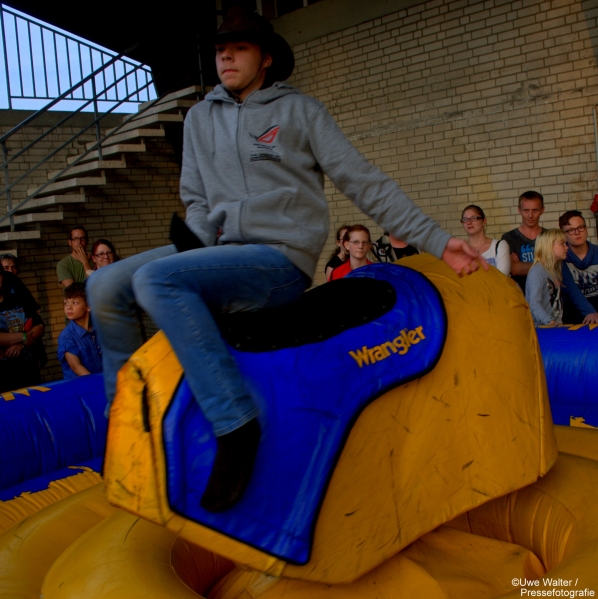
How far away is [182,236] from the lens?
6.14 ft

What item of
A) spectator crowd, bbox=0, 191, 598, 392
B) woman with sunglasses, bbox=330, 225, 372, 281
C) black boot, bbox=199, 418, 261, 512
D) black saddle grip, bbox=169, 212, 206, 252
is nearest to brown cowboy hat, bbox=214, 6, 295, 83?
black saddle grip, bbox=169, 212, 206, 252

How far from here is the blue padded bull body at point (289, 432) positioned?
1.63 meters

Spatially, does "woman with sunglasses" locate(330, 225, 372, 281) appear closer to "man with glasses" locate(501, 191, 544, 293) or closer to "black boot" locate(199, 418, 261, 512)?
"man with glasses" locate(501, 191, 544, 293)

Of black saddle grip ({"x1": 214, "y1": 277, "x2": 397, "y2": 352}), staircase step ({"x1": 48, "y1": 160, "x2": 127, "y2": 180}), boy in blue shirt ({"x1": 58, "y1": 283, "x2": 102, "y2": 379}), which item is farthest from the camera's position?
staircase step ({"x1": 48, "y1": 160, "x2": 127, "y2": 180})

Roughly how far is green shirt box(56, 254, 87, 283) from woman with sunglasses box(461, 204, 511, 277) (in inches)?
153

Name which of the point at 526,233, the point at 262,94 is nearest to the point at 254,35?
the point at 262,94

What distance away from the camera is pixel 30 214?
27.7 ft

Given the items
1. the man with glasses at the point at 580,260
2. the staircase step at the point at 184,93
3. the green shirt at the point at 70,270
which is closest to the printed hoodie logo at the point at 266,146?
the man with glasses at the point at 580,260

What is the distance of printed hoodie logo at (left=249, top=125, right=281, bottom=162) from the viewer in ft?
6.38

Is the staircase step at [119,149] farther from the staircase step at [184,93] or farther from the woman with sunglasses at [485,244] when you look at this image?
the woman with sunglasses at [485,244]

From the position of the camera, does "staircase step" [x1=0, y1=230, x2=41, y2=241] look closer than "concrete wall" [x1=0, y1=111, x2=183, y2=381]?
Yes

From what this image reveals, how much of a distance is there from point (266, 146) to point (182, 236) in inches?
14.9

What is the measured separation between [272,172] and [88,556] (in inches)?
53.3

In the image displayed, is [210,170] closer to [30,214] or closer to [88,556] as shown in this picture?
[88,556]
